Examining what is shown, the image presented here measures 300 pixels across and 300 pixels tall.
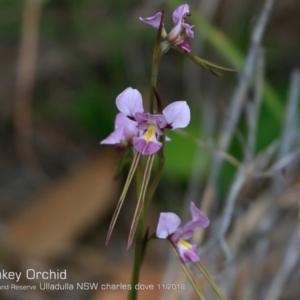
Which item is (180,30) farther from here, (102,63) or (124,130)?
(102,63)

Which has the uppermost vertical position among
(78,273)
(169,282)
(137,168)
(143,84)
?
(137,168)

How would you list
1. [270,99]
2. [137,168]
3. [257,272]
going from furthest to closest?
[270,99], [257,272], [137,168]

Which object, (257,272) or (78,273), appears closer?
(257,272)

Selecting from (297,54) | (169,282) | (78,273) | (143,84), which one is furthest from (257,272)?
(297,54)

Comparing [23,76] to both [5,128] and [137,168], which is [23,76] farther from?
[137,168]

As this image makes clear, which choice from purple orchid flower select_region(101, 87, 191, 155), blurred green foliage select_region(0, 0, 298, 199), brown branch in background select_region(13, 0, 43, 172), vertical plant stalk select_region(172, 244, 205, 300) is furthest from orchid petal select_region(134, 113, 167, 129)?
brown branch in background select_region(13, 0, 43, 172)

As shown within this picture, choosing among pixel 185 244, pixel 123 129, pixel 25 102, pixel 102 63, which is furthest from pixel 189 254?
pixel 102 63

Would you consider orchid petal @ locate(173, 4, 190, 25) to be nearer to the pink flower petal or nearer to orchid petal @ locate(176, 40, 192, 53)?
orchid petal @ locate(176, 40, 192, 53)

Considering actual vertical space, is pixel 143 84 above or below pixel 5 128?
above
